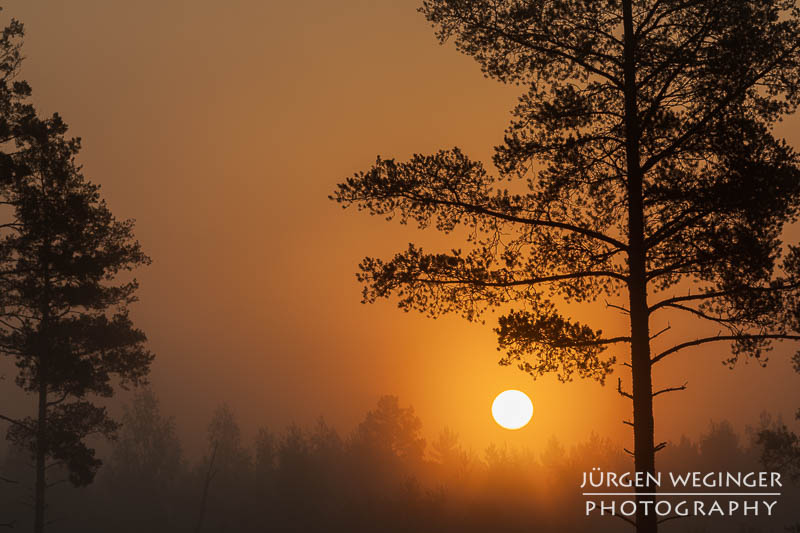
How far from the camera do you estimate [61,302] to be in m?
25.4

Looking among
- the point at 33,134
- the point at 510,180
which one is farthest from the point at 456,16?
the point at 33,134

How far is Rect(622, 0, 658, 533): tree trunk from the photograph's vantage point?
38.7 ft

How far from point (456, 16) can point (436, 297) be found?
4384mm

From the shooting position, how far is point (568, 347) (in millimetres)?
12930

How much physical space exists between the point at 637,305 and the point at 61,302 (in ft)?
63.2

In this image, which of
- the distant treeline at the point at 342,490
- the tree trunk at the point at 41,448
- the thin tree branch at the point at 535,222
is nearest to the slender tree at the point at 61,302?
the tree trunk at the point at 41,448

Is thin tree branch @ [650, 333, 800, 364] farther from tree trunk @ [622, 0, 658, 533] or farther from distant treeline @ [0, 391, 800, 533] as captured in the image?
distant treeline @ [0, 391, 800, 533]

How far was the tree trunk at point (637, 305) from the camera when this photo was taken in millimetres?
11789

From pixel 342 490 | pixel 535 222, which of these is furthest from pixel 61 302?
pixel 342 490

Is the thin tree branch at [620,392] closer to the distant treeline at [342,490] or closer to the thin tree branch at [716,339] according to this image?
the thin tree branch at [716,339]

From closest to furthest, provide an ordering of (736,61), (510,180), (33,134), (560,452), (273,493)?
(736,61) → (510,180) → (33,134) → (273,493) → (560,452)

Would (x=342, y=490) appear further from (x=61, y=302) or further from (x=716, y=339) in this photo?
(x=716, y=339)

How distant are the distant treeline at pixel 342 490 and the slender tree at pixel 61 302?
45.9 metres

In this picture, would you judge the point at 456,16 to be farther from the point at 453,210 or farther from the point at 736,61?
the point at 736,61
